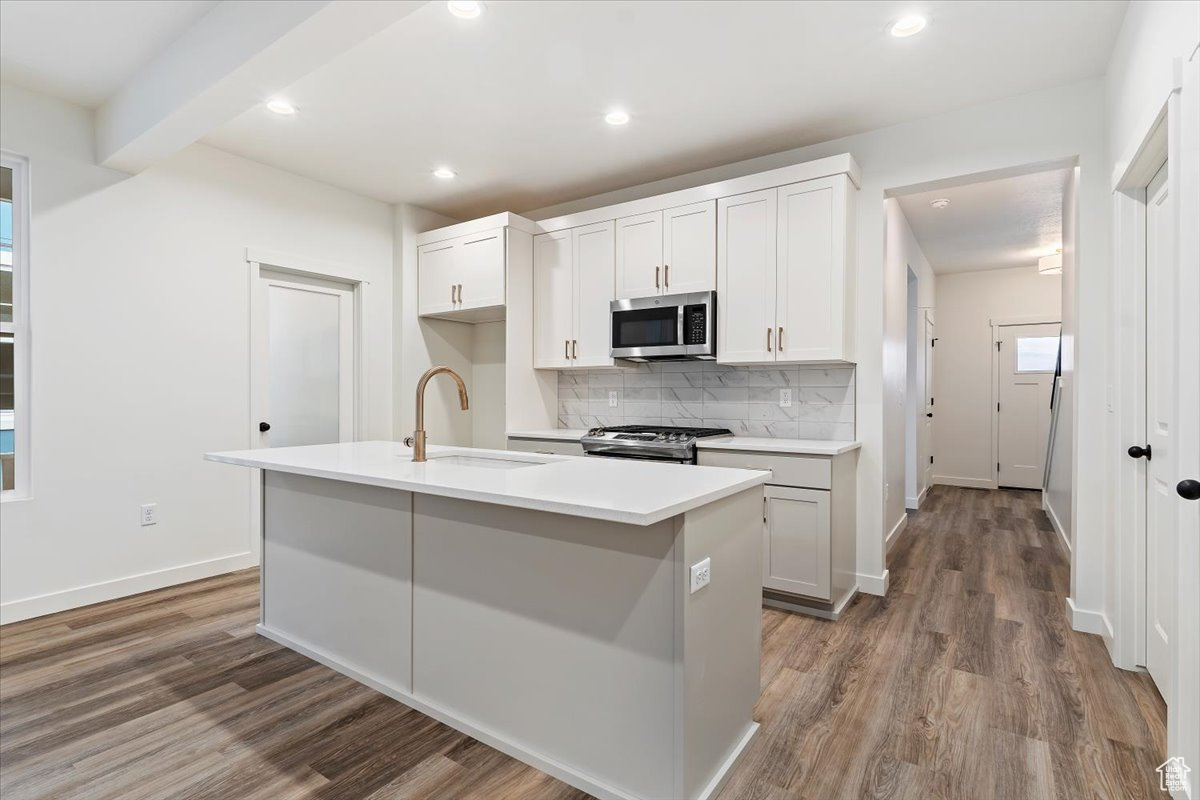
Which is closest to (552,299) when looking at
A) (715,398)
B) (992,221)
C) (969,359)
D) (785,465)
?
(715,398)

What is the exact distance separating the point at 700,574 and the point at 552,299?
10.3ft

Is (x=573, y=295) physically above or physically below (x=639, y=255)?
below

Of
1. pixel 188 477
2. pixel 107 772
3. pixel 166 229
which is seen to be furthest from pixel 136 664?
pixel 166 229

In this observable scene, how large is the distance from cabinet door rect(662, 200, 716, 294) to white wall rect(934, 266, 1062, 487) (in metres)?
5.15

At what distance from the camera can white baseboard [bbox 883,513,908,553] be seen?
168 inches

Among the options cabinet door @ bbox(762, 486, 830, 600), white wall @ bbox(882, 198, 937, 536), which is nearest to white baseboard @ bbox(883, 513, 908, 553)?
white wall @ bbox(882, 198, 937, 536)

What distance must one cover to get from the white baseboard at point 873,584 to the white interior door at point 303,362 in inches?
145

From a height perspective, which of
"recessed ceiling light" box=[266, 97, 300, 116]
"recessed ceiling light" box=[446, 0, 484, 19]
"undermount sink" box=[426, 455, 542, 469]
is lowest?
"undermount sink" box=[426, 455, 542, 469]

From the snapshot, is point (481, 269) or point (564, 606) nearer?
point (564, 606)

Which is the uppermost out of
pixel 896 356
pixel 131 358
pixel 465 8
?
pixel 465 8

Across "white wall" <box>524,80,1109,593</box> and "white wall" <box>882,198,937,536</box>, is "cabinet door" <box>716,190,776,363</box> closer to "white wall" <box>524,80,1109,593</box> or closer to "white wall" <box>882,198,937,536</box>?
"white wall" <box>524,80,1109,593</box>

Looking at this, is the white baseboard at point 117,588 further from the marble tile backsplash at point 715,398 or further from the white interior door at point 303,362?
the marble tile backsplash at point 715,398

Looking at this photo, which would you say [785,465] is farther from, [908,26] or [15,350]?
[15,350]

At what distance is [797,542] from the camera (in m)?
3.04
